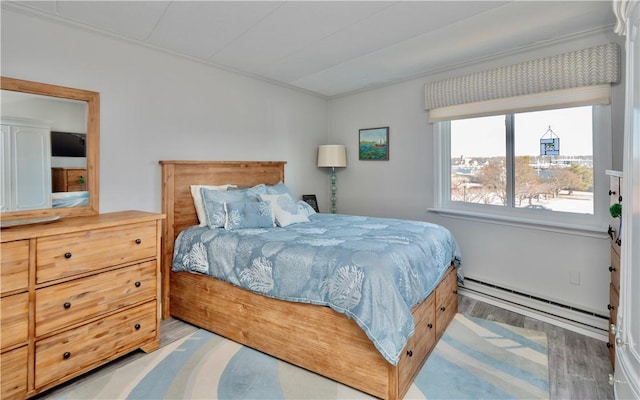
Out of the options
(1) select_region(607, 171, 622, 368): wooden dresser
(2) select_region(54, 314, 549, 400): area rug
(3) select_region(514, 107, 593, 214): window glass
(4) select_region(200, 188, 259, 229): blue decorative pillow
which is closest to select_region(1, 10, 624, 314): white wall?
(3) select_region(514, 107, 593, 214): window glass

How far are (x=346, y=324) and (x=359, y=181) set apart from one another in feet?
8.75

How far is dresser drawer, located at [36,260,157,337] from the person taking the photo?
1.79 metres

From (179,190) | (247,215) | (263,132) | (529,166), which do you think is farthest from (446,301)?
(263,132)

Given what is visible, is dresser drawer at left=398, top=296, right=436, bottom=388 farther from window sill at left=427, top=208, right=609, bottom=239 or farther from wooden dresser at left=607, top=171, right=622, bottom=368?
window sill at left=427, top=208, right=609, bottom=239

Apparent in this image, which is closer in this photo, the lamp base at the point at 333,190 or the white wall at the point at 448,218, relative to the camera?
the white wall at the point at 448,218

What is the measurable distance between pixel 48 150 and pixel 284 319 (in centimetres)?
198

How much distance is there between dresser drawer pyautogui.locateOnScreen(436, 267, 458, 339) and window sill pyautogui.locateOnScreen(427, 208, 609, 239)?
2.39 feet

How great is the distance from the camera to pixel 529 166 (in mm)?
2996

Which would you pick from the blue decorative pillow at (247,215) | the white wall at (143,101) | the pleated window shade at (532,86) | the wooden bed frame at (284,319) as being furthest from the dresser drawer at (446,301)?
the white wall at (143,101)

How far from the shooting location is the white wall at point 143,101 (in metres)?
2.21

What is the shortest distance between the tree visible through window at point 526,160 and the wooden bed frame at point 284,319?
1.03 m

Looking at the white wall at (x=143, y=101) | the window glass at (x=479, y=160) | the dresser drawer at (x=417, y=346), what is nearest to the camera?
the dresser drawer at (x=417, y=346)

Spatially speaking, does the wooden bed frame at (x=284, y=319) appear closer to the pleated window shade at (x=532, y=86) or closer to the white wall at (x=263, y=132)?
the white wall at (x=263, y=132)

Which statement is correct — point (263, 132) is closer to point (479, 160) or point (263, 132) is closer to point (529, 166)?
point (479, 160)
